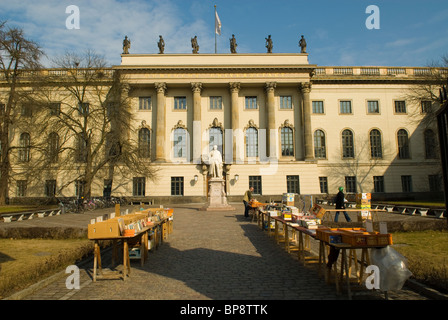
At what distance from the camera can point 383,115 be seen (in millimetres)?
43156

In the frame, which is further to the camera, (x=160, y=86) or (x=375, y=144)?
(x=375, y=144)

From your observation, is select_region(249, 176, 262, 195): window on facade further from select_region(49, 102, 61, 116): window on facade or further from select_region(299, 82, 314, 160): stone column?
select_region(49, 102, 61, 116): window on facade

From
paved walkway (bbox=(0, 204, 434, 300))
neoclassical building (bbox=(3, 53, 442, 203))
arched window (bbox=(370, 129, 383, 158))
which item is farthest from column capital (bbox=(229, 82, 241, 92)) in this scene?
paved walkway (bbox=(0, 204, 434, 300))

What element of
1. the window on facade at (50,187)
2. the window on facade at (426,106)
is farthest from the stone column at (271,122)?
the window on facade at (50,187)

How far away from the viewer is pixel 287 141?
136 ft

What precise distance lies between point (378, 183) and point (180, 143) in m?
27.2

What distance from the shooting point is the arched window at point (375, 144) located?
4303cm

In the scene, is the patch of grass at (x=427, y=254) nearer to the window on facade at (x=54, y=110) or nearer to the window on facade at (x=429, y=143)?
the window on facade at (x=54, y=110)

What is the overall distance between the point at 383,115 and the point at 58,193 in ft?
144

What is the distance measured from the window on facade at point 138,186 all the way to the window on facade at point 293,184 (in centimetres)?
1796

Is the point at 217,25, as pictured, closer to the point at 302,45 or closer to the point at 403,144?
the point at 302,45

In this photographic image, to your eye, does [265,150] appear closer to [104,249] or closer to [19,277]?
[104,249]

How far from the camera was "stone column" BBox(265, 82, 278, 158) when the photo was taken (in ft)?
130

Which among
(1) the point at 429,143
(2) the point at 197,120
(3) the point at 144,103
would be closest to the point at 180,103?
(2) the point at 197,120
